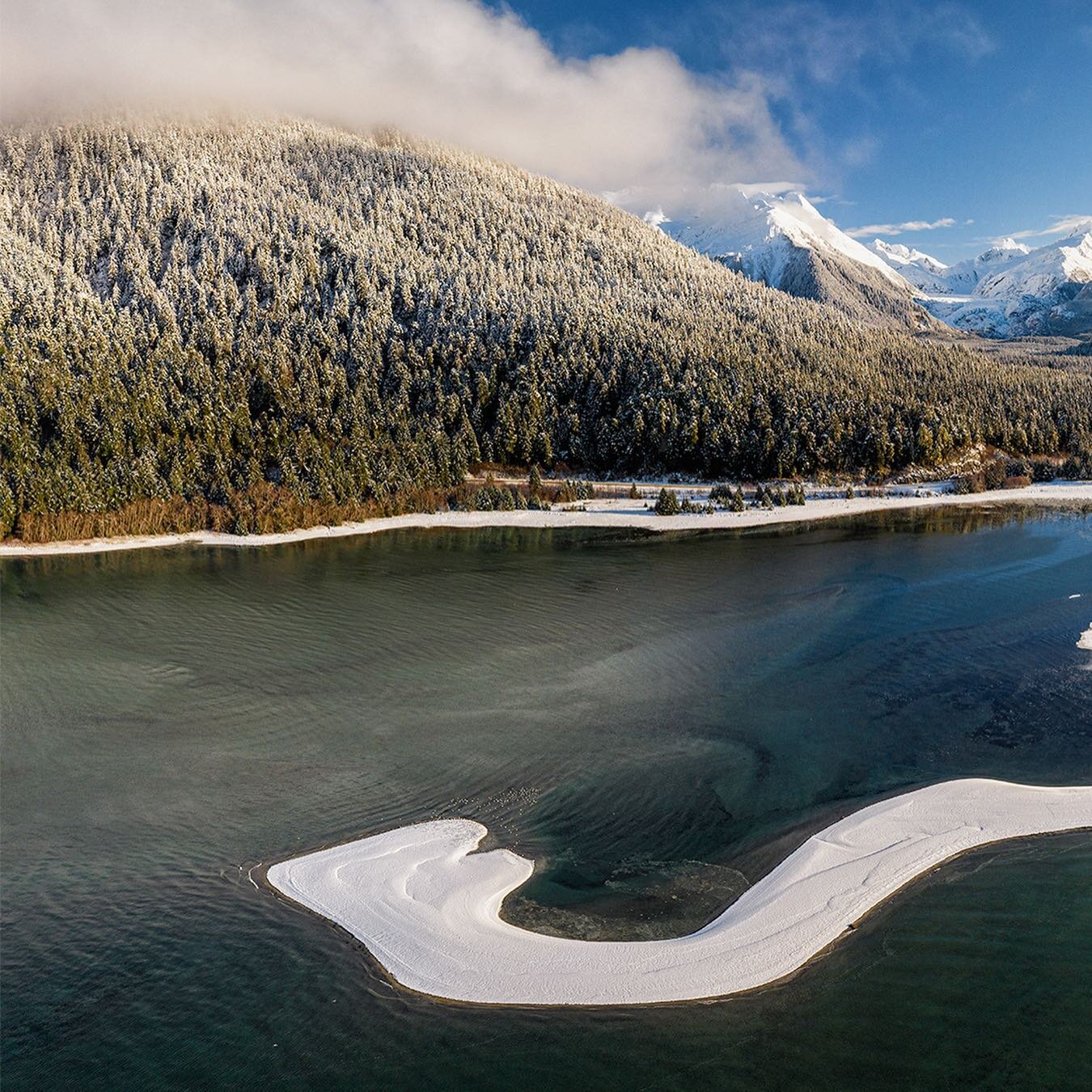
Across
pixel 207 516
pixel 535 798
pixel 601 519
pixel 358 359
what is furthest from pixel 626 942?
pixel 358 359

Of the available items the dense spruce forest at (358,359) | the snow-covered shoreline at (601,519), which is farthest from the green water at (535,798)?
the dense spruce forest at (358,359)

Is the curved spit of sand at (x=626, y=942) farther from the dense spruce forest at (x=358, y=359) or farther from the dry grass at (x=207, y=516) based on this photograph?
the dense spruce forest at (x=358, y=359)

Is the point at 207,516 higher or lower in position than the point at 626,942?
higher

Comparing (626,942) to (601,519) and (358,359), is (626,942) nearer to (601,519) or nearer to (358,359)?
(601,519)

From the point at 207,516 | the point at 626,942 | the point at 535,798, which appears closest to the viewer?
the point at 626,942

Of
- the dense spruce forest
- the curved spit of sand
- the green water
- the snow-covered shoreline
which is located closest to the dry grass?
the dense spruce forest
